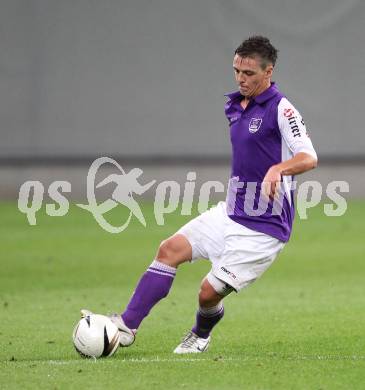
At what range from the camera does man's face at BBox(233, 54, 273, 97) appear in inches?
328

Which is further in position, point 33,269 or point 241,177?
point 33,269

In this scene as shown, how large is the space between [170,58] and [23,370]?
18.1 meters

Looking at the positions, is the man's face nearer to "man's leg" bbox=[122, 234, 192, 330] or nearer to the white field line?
"man's leg" bbox=[122, 234, 192, 330]

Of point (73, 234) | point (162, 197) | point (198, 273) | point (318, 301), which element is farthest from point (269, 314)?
point (162, 197)

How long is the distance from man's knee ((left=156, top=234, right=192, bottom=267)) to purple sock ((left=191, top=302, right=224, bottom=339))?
467 millimetres

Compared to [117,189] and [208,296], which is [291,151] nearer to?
[208,296]

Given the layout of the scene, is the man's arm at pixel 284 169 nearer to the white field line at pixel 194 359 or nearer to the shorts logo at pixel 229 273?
the shorts logo at pixel 229 273

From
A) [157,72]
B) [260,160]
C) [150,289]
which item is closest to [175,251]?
[150,289]

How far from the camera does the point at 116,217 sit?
71.5 ft

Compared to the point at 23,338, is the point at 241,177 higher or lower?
higher

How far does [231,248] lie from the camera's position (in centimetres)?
829

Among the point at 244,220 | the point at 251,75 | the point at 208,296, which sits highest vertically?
the point at 251,75

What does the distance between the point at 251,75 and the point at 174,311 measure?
397cm

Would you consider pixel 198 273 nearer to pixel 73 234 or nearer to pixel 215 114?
pixel 73 234
